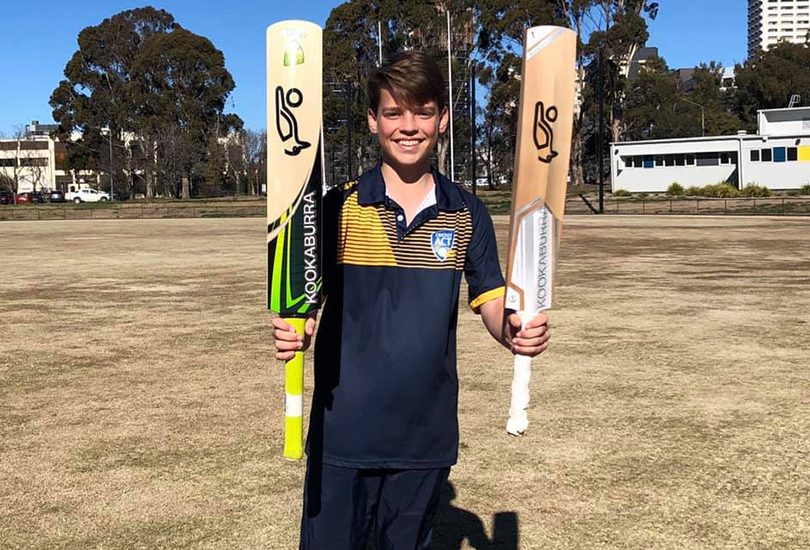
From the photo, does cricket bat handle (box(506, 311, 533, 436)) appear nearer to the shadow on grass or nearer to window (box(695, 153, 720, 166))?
the shadow on grass

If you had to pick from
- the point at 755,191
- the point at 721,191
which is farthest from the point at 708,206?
the point at 721,191

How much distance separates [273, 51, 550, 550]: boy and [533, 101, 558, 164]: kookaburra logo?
32 cm

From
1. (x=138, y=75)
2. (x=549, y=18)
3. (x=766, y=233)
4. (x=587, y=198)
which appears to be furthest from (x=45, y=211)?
(x=766, y=233)

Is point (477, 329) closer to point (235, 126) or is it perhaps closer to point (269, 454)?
point (269, 454)

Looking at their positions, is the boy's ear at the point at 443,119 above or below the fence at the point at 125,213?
below

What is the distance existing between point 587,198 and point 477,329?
4023cm

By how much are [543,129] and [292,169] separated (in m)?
0.71

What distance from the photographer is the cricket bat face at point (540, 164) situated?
7.41 ft

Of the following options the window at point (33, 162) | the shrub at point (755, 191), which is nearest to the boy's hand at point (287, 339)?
the shrub at point (755, 191)

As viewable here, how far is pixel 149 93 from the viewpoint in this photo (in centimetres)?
7006

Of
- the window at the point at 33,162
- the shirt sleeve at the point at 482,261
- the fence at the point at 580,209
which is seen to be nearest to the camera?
the shirt sleeve at the point at 482,261

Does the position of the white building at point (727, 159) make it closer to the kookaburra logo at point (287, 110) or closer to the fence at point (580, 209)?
the fence at point (580, 209)

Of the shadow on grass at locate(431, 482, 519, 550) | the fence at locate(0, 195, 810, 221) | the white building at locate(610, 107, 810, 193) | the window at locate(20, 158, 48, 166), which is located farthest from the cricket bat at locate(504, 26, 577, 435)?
the window at locate(20, 158, 48, 166)

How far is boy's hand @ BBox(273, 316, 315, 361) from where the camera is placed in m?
2.33
